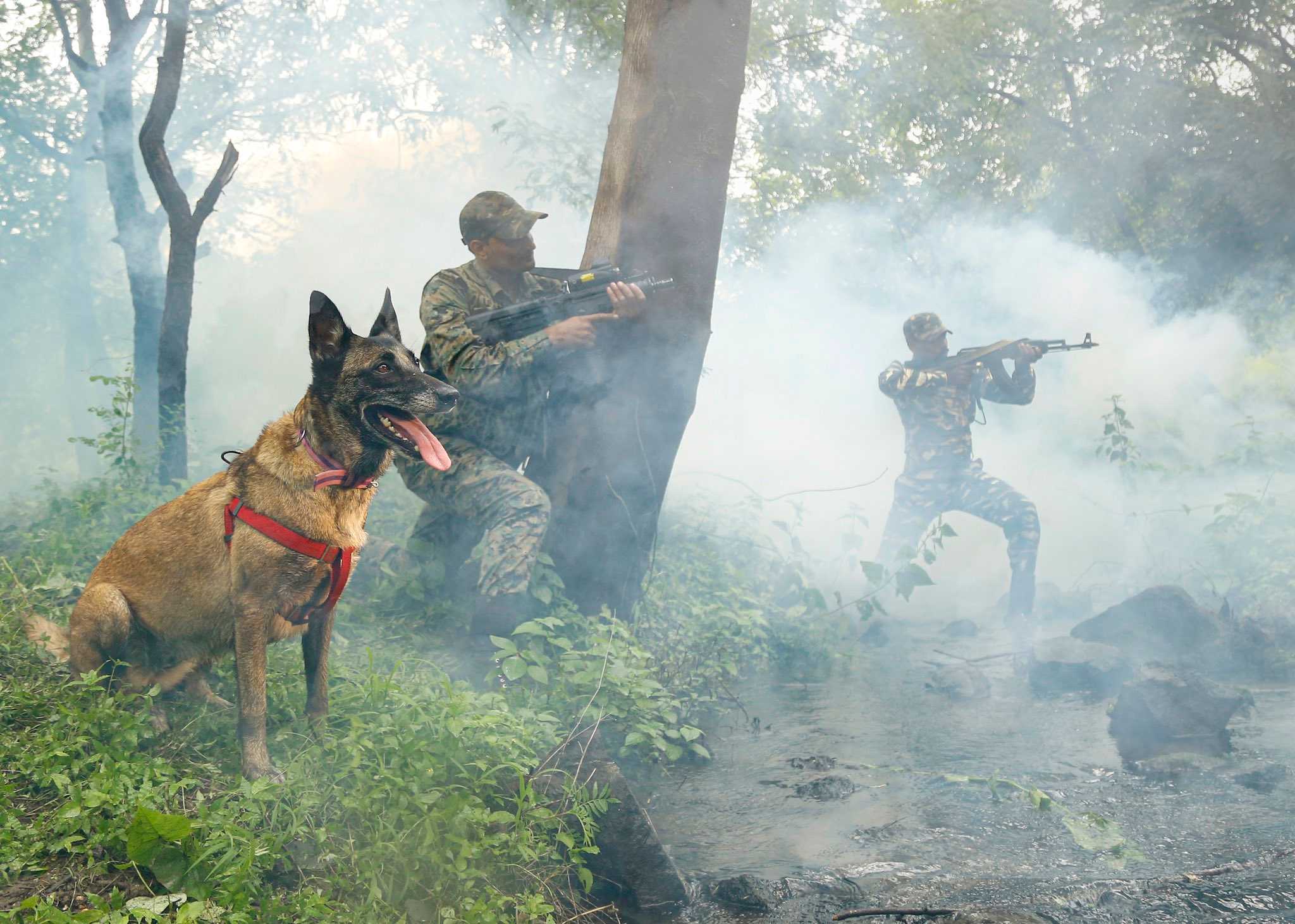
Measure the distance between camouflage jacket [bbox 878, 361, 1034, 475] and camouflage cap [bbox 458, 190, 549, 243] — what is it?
4.62 meters

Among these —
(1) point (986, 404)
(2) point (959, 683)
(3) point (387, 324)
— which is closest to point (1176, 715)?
(2) point (959, 683)

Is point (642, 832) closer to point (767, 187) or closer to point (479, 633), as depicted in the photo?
point (479, 633)

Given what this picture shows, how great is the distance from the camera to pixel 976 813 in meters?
3.89

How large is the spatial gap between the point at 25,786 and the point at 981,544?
36.8 ft

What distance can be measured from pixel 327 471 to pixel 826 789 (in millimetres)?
2591

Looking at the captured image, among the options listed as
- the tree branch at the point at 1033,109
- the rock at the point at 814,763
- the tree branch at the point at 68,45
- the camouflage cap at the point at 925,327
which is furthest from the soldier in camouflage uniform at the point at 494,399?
the tree branch at the point at 1033,109

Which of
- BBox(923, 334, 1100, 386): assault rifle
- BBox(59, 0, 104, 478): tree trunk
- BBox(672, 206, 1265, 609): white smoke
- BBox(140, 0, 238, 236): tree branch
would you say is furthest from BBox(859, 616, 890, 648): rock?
BBox(59, 0, 104, 478): tree trunk

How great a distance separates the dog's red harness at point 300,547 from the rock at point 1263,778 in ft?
12.9

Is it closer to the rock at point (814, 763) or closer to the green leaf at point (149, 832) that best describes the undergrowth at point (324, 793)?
the green leaf at point (149, 832)

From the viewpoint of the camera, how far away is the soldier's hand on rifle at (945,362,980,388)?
854 centimetres

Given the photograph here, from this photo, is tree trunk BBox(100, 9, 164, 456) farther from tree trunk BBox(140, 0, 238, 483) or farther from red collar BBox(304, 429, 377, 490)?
red collar BBox(304, 429, 377, 490)

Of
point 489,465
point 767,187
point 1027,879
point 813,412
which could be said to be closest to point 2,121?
point 767,187

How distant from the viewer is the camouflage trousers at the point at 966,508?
7.78 meters

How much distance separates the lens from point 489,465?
187 inches
